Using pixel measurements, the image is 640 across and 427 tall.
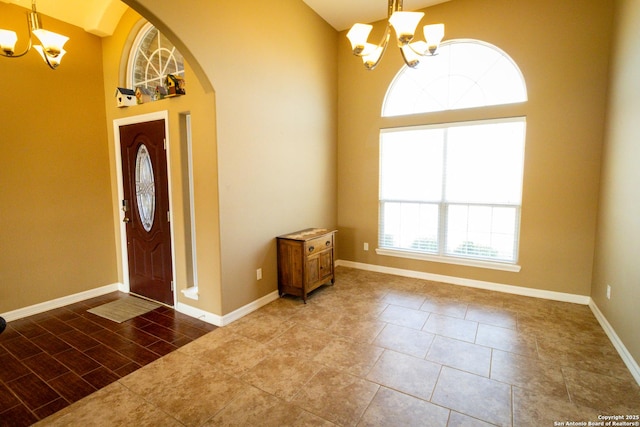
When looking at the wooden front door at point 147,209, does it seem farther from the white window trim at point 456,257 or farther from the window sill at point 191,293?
the white window trim at point 456,257

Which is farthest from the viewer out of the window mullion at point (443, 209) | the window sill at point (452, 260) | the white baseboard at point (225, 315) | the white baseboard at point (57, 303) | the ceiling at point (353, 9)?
the window mullion at point (443, 209)

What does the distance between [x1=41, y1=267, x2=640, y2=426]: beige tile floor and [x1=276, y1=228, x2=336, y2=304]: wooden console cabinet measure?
0.33 meters

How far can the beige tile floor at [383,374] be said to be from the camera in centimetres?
188

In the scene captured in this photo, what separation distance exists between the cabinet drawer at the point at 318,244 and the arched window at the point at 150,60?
7.84ft

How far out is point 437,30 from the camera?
2.30 m

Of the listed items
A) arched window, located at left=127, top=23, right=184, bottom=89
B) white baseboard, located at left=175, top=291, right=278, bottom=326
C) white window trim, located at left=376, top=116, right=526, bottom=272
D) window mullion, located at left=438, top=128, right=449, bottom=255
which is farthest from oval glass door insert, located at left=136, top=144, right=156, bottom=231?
window mullion, located at left=438, top=128, right=449, bottom=255

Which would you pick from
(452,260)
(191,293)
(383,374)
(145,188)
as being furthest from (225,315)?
(452,260)

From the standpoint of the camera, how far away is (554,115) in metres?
3.45

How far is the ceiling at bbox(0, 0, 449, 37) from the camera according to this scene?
334 centimetres

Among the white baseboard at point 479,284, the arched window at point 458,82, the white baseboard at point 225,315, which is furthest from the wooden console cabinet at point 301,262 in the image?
the arched window at point 458,82

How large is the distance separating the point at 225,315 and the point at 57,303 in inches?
85.5

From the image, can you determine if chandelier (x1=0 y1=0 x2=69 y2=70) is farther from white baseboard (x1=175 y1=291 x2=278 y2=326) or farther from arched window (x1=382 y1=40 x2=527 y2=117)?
arched window (x1=382 y1=40 x2=527 y2=117)

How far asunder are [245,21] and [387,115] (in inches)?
90.8

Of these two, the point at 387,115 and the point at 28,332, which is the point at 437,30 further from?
the point at 28,332
